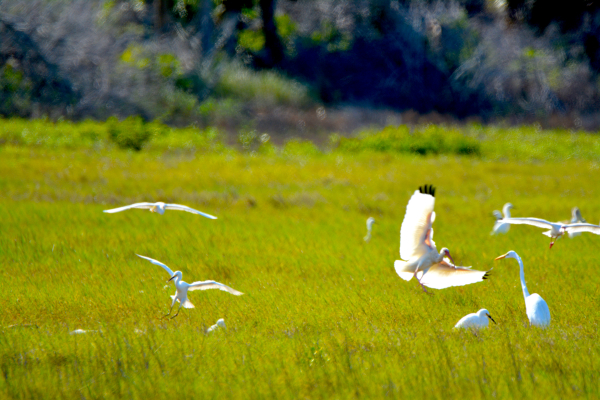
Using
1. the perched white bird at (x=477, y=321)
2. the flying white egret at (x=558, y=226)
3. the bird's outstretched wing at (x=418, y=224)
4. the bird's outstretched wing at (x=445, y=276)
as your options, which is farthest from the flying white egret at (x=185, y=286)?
the flying white egret at (x=558, y=226)

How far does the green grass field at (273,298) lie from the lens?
3.76 meters

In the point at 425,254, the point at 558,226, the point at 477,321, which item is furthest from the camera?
the point at 558,226

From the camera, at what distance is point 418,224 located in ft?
16.3

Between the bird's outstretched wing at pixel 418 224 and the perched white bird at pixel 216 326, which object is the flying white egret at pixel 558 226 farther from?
the perched white bird at pixel 216 326

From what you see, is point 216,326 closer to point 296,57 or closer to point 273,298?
point 273,298

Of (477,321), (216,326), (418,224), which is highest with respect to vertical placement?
(418,224)

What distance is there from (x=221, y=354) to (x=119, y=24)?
2503 cm

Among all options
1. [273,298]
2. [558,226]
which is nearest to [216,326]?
[273,298]

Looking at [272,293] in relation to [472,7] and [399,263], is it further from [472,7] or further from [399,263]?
[472,7]

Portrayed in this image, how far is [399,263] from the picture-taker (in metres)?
5.46

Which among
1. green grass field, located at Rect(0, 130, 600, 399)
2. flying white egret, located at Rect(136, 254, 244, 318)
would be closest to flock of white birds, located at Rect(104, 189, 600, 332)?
flying white egret, located at Rect(136, 254, 244, 318)

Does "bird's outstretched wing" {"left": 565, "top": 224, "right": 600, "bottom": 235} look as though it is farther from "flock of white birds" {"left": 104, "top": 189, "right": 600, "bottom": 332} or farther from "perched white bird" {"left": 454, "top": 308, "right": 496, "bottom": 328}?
"perched white bird" {"left": 454, "top": 308, "right": 496, "bottom": 328}

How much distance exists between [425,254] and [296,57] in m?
24.4

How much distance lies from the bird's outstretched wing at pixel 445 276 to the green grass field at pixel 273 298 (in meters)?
0.36
